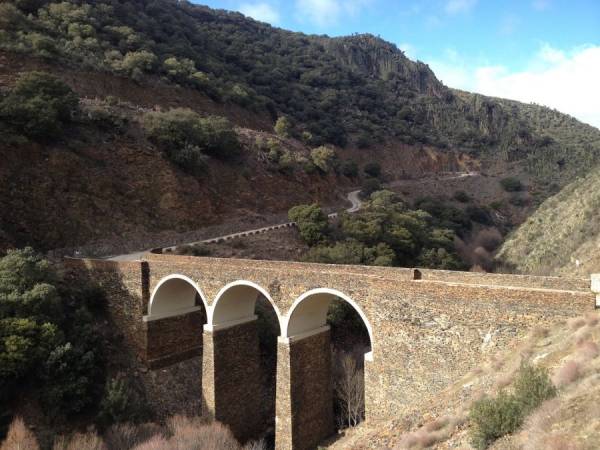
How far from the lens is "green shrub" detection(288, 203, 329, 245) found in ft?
101

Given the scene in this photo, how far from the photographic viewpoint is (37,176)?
24031 mm

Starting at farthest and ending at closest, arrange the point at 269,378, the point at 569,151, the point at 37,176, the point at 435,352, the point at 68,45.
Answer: the point at 569,151 < the point at 68,45 < the point at 37,176 < the point at 269,378 < the point at 435,352

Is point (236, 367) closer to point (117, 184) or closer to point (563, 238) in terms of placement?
point (117, 184)

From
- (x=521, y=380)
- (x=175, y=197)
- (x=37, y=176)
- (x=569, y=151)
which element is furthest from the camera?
(x=569, y=151)

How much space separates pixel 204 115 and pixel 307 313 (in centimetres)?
3093

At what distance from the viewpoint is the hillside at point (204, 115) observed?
Answer: 83.5 feet

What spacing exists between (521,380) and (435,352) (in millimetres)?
4350

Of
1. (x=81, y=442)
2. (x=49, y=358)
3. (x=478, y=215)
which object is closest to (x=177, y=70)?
(x=478, y=215)

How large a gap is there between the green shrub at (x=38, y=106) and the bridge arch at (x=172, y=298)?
41.4 ft

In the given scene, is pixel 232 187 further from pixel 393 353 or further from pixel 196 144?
pixel 393 353

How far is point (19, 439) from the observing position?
12711 mm

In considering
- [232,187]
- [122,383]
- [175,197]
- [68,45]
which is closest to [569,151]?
[232,187]

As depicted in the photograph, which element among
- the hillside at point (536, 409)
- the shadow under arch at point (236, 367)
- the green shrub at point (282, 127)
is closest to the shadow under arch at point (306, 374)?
the shadow under arch at point (236, 367)

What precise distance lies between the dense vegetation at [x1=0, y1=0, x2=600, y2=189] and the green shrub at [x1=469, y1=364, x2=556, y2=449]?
34998 millimetres
